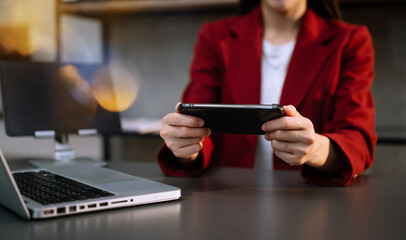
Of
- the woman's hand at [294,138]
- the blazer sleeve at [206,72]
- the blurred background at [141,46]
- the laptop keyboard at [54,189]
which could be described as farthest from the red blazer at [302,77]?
the blurred background at [141,46]

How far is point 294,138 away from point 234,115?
0.43ft

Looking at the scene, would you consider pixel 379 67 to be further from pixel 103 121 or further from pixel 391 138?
pixel 103 121

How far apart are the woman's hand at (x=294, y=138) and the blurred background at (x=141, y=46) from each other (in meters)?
1.25

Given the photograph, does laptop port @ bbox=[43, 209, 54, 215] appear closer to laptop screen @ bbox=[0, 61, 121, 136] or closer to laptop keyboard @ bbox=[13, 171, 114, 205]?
laptop keyboard @ bbox=[13, 171, 114, 205]

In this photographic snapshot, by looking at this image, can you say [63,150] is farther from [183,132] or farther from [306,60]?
[306,60]

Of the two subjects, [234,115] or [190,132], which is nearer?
[234,115]

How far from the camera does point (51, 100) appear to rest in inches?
46.1

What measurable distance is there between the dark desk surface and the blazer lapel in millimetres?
460

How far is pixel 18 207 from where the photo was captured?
58 centimetres

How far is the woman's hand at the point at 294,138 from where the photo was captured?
77 cm

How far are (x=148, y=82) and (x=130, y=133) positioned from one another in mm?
417

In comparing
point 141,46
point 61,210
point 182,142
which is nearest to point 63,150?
point 182,142

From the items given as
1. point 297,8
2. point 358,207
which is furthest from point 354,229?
point 297,8

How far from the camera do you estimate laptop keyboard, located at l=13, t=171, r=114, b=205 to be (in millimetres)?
633
